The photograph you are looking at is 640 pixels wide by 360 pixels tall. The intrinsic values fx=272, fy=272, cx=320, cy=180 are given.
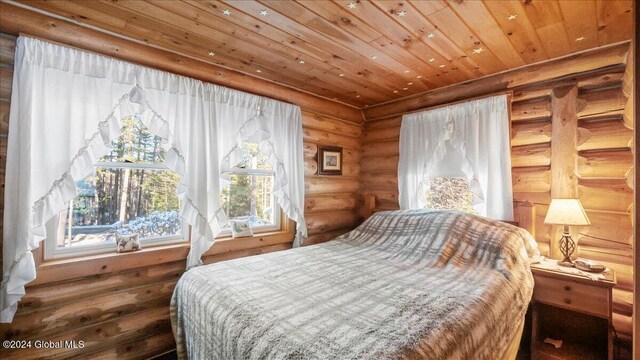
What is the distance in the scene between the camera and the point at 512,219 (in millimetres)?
2502

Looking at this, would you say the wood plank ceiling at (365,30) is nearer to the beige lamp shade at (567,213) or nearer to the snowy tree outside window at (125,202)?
the snowy tree outside window at (125,202)

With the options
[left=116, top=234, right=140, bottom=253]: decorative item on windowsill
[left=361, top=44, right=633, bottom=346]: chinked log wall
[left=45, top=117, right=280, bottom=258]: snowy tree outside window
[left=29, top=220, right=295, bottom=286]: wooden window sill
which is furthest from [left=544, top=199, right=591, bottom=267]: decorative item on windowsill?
[left=116, top=234, right=140, bottom=253]: decorative item on windowsill

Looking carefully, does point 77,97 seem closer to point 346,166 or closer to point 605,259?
point 346,166

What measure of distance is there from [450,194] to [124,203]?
10.5ft

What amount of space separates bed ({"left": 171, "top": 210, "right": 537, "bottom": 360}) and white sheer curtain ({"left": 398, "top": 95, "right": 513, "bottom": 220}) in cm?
39

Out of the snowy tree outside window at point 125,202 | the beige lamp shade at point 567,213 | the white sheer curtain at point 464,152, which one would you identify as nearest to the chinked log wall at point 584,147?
the white sheer curtain at point 464,152

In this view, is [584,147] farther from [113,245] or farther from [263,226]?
[113,245]

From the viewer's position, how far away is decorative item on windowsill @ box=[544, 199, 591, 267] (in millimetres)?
1988

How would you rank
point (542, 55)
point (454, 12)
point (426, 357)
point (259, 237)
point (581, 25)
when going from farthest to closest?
point (259, 237), point (542, 55), point (581, 25), point (454, 12), point (426, 357)

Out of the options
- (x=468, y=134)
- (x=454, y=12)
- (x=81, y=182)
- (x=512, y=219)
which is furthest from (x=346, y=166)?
(x=81, y=182)

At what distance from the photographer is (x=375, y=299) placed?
4.71 ft

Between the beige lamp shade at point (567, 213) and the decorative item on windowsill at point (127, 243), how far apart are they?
3190 millimetres

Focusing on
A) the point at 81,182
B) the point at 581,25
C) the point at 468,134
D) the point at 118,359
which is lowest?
the point at 118,359

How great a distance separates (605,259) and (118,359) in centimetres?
379
